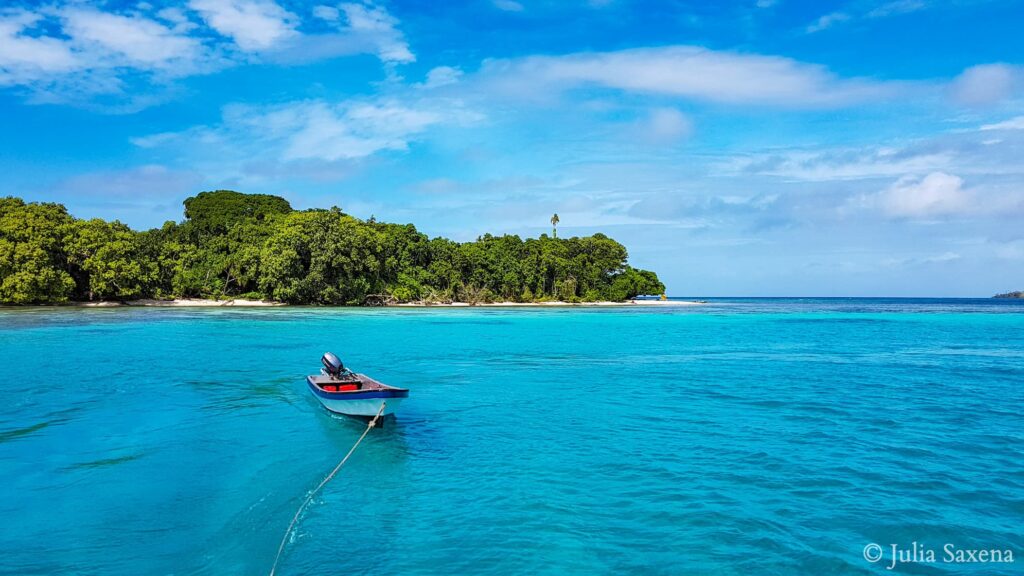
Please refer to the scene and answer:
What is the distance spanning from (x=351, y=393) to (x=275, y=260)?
5860 cm

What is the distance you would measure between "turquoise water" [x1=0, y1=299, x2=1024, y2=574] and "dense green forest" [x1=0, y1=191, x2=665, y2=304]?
1717 inches

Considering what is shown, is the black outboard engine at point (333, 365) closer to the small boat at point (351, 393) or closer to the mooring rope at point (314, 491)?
the small boat at point (351, 393)

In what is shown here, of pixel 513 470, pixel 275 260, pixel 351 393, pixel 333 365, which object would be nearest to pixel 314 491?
pixel 513 470

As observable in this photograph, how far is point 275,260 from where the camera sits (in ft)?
219

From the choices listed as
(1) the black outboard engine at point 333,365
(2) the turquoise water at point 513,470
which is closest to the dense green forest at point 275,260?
(2) the turquoise water at point 513,470

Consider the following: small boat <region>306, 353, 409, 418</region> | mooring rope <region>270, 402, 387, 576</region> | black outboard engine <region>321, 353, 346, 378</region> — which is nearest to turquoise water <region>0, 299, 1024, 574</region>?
mooring rope <region>270, 402, 387, 576</region>

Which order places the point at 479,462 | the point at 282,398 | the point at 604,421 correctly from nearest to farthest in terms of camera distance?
the point at 479,462
the point at 604,421
the point at 282,398

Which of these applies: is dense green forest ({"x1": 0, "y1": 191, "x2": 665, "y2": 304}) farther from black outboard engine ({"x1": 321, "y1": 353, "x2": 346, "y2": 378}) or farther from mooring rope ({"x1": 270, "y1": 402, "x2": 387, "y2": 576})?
mooring rope ({"x1": 270, "y1": 402, "x2": 387, "y2": 576})

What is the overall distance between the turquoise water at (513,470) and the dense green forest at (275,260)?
43622mm

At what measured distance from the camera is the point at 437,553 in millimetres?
7387

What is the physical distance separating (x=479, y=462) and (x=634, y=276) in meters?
100.0

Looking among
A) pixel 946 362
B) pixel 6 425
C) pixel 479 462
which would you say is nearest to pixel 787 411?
pixel 479 462

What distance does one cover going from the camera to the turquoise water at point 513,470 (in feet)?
24.4

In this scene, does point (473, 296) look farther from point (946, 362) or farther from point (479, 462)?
point (479, 462)
